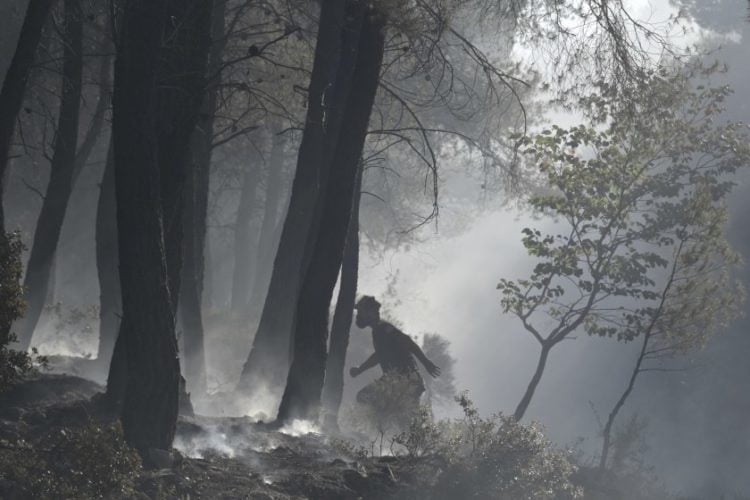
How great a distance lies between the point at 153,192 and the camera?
747 cm

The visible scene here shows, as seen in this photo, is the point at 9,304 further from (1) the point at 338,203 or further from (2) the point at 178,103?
(1) the point at 338,203

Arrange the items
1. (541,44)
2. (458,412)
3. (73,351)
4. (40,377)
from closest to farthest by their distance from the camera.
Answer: (40,377), (541,44), (73,351), (458,412)

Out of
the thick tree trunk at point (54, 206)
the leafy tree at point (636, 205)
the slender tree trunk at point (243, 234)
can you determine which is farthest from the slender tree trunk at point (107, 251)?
the slender tree trunk at point (243, 234)

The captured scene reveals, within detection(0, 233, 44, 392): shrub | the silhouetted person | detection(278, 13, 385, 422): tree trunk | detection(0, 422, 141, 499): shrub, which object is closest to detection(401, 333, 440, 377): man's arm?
the silhouetted person

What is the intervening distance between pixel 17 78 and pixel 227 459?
4320 mm

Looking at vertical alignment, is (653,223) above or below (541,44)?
above

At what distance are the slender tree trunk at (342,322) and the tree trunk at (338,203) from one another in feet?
8.14

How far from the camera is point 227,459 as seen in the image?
8.22 metres

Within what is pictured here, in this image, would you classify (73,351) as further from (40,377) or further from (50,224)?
(40,377)

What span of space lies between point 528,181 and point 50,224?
16848 mm

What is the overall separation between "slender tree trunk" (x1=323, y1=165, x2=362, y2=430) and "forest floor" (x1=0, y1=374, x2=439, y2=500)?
3724 millimetres

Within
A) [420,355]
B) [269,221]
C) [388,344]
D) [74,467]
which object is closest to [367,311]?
[388,344]

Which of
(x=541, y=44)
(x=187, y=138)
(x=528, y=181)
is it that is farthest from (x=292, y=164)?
(x=187, y=138)

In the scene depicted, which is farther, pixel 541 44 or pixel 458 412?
pixel 458 412
